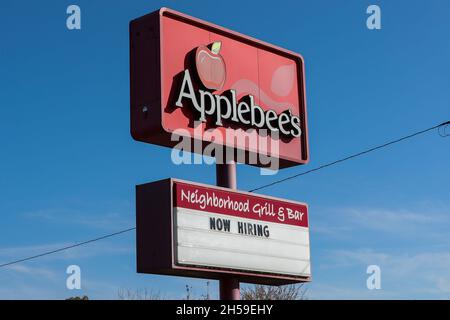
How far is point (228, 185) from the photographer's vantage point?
61.3ft

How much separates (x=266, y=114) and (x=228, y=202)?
2548 millimetres

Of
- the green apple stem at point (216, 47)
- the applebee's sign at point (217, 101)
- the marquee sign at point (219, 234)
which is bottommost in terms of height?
the marquee sign at point (219, 234)

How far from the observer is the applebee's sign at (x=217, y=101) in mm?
17891

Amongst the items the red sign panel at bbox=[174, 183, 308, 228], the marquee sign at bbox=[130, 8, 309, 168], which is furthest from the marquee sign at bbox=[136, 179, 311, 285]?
the marquee sign at bbox=[130, 8, 309, 168]

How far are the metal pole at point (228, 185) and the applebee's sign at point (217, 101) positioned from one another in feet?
3.13

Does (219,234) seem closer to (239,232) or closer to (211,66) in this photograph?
(239,232)

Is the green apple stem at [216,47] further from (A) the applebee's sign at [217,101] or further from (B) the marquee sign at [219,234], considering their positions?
(B) the marquee sign at [219,234]

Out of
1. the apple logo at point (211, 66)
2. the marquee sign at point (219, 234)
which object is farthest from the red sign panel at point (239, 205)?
the apple logo at point (211, 66)

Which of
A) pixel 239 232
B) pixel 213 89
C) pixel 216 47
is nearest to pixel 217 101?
pixel 213 89
